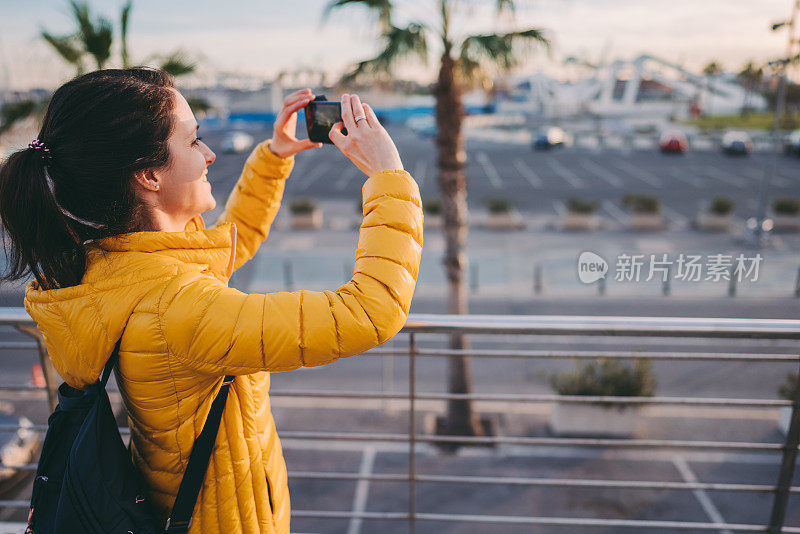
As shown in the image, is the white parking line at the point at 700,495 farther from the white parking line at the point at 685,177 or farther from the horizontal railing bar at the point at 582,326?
the white parking line at the point at 685,177

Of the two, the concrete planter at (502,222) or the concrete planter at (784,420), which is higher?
the concrete planter at (784,420)

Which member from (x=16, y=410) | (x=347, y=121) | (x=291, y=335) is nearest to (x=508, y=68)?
(x=347, y=121)

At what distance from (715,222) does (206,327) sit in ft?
60.5

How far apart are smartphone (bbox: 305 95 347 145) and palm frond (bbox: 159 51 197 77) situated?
6600 mm

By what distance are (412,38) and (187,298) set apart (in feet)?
20.0

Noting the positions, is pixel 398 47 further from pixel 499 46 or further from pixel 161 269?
pixel 161 269

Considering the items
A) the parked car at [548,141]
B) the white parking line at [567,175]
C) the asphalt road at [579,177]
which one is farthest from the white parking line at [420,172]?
the parked car at [548,141]

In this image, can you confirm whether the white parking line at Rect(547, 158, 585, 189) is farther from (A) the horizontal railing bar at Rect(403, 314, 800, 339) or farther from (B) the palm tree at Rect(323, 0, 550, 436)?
(A) the horizontal railing bar at Rect(403, 314, 800, 339)

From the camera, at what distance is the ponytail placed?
113 centimetres

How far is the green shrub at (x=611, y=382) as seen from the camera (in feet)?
21.9

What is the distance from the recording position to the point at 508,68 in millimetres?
6512

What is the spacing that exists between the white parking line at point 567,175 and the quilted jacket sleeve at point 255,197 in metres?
24.5

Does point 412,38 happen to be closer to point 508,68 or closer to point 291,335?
point 508,68

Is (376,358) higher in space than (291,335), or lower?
lower
